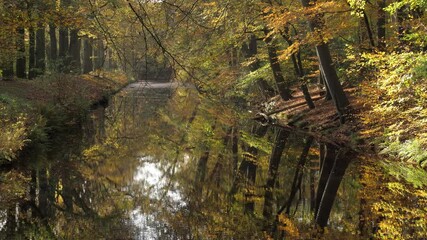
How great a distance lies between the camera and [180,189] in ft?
32.1


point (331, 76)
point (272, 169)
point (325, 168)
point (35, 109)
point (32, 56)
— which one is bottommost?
point (272, 169)

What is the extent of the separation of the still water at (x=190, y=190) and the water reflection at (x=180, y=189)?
0.02m

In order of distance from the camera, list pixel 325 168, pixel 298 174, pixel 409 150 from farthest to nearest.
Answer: pixel 325 168 → pixel 298 174 → pixel 409 150

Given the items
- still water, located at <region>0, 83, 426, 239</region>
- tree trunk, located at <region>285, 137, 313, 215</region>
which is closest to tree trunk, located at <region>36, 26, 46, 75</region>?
still water, located at <region>0, 83, 426, 239</region>

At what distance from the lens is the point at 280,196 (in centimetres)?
907

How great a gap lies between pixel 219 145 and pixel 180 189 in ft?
19.3

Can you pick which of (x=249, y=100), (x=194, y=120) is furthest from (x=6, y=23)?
(x=249, y=100)

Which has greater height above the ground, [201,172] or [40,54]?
[40,54]

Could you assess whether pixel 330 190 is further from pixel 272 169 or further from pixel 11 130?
pixel 11 130

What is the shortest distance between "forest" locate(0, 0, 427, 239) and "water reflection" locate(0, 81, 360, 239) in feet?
0.15

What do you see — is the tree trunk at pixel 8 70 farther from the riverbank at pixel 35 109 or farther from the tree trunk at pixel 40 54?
the tree trunk at pixel 40 54

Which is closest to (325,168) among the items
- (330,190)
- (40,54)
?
(330,190)

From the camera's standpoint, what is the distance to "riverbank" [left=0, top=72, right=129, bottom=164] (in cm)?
974

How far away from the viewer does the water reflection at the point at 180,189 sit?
712cm
